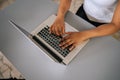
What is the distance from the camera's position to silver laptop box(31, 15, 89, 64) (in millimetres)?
924

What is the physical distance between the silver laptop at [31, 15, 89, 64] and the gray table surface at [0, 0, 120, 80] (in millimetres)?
33

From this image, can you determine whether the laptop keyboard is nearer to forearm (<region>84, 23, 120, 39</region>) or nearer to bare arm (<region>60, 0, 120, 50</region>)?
bare arm (<region>60, 0, 120, 50</region>)

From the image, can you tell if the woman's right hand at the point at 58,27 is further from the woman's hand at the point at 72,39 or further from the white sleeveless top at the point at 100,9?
the white sleeveless top at the point at 100,9

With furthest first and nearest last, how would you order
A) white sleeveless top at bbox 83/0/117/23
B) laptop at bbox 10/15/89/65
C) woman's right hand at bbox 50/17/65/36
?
white sleeveless top at bbox 83/0/117/23 → woman's right hand at bbox 50/17/65/36 → laptop at bbox 10/15/89/65

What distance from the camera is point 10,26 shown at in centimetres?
110

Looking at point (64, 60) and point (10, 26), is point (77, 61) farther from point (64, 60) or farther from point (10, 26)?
point (10, 26)

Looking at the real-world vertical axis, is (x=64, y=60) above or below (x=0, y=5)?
above

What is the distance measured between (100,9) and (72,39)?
13.0 inches

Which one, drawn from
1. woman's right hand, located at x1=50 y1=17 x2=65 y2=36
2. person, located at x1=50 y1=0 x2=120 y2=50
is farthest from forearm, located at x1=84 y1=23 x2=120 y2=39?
woman's right hand, located at x1=50 y1=17 x2=65 y2=36

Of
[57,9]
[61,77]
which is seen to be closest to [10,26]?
[57,9]

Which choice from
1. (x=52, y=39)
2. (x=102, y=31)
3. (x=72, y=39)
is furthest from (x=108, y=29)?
(x=52, y=39)

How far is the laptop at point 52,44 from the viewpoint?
3.01 ft

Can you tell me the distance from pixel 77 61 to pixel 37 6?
44 cm

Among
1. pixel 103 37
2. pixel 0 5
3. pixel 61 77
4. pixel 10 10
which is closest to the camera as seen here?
pixel 61 77
